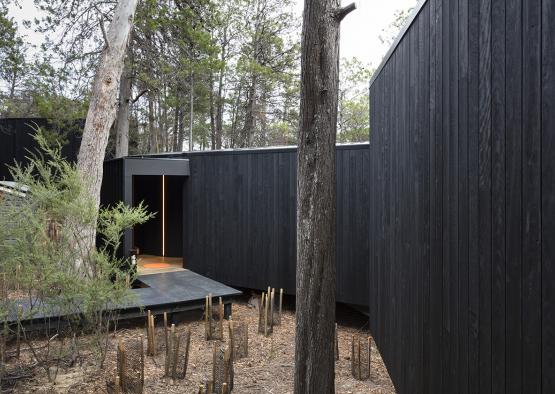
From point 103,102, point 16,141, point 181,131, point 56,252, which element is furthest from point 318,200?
point 181,131

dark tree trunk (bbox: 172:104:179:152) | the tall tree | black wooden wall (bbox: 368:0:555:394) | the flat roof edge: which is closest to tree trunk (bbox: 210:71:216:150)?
dark tree trunk (bbox: 172:104:179:152)

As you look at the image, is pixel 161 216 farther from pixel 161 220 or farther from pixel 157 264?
pixel 157 264

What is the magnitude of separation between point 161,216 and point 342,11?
26.2 ft

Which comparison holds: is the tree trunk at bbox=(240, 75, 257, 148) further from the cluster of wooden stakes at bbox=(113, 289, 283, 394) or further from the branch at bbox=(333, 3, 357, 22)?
the branch at bbox=(333, 3, 357, 22)

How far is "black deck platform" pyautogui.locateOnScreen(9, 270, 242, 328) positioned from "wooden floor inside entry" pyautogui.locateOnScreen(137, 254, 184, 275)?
46 cm

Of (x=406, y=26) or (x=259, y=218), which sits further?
(x=259, y=218)

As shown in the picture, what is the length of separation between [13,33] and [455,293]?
11.8 meters

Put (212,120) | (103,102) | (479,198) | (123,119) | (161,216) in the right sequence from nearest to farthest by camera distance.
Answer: (479,198) < (103,102) < (161,216) < (123,119) < (212,120)

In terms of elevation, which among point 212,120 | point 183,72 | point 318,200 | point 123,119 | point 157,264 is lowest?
point 157,264

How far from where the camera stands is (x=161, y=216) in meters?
10.4

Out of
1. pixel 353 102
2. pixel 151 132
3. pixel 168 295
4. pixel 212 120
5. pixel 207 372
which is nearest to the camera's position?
pixel 207 372

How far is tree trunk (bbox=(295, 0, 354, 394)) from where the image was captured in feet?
10.6

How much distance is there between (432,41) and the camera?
2564 millimetres

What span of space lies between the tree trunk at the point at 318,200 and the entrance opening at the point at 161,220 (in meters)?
7.15
